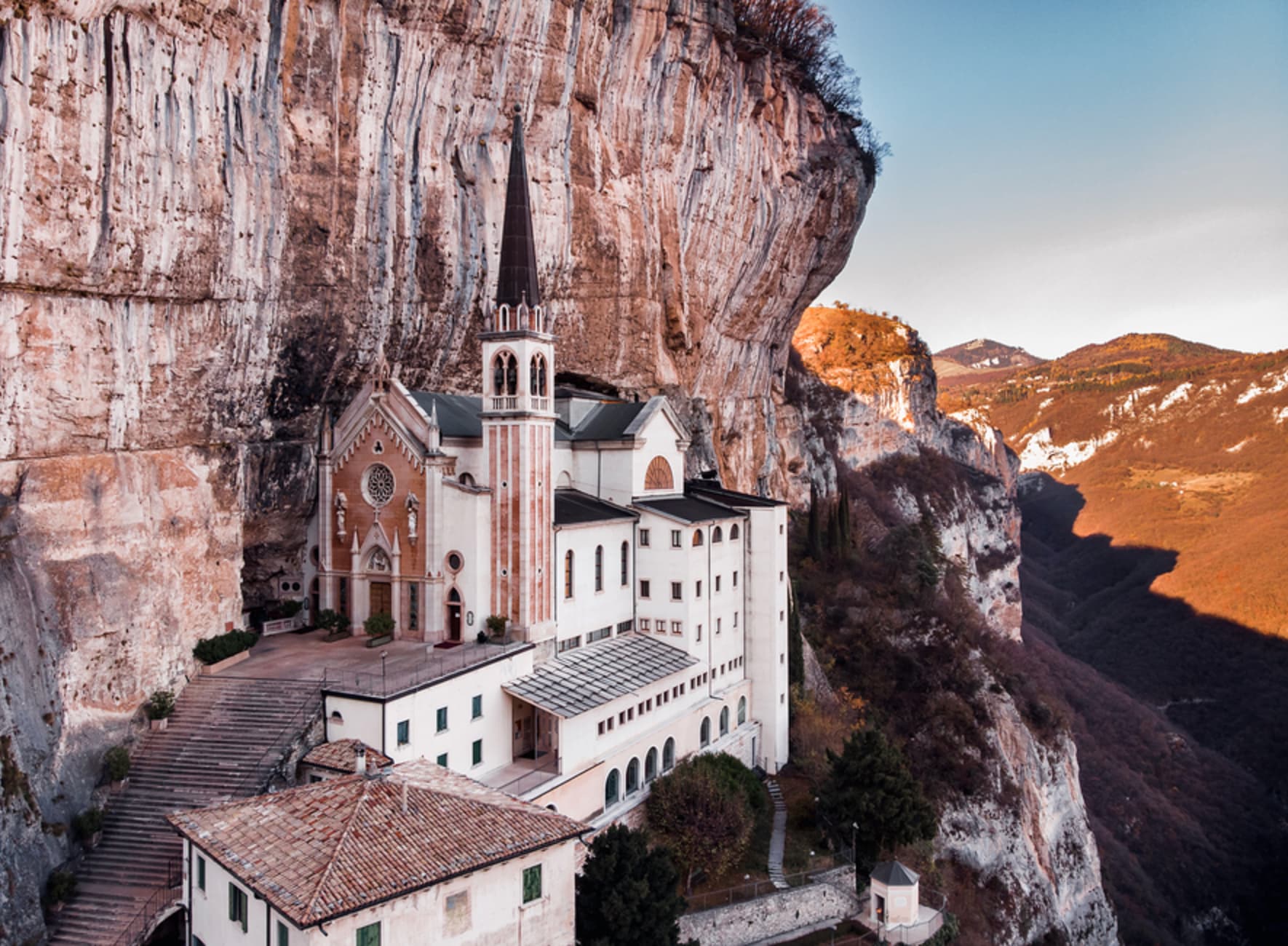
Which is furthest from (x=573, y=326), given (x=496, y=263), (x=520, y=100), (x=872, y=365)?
(x=872, y=365)

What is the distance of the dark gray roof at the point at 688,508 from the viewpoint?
38406mm

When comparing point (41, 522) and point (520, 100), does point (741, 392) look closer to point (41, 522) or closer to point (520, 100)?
point (520, 100)

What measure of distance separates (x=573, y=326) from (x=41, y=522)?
2376 cm

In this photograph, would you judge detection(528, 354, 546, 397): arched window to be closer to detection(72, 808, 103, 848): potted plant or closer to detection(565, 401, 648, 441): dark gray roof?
detection(565, 401, 648, 441): dark gray roof

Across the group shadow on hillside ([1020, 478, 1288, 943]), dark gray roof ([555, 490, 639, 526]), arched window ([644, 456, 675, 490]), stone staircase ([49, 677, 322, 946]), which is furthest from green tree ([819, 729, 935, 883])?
shadow on hillside ([1020, 478, 1288, 943])

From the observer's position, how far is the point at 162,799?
24.4 metres

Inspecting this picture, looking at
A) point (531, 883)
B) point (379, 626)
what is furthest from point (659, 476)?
point (531, 883)

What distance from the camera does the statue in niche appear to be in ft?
111

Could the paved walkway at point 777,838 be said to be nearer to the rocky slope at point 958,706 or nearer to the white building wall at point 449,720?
the rocky slope at point 958,706

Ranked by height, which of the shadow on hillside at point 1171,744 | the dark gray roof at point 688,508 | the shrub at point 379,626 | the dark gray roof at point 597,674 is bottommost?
the shadow on hillside at point 1171,744

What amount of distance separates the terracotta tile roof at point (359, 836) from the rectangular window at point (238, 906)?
85 cm

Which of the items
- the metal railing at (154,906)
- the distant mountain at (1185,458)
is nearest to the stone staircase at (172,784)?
the metal railing at (154,906)

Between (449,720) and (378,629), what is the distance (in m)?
6.96

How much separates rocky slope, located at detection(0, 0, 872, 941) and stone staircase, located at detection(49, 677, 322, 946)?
1087mm
